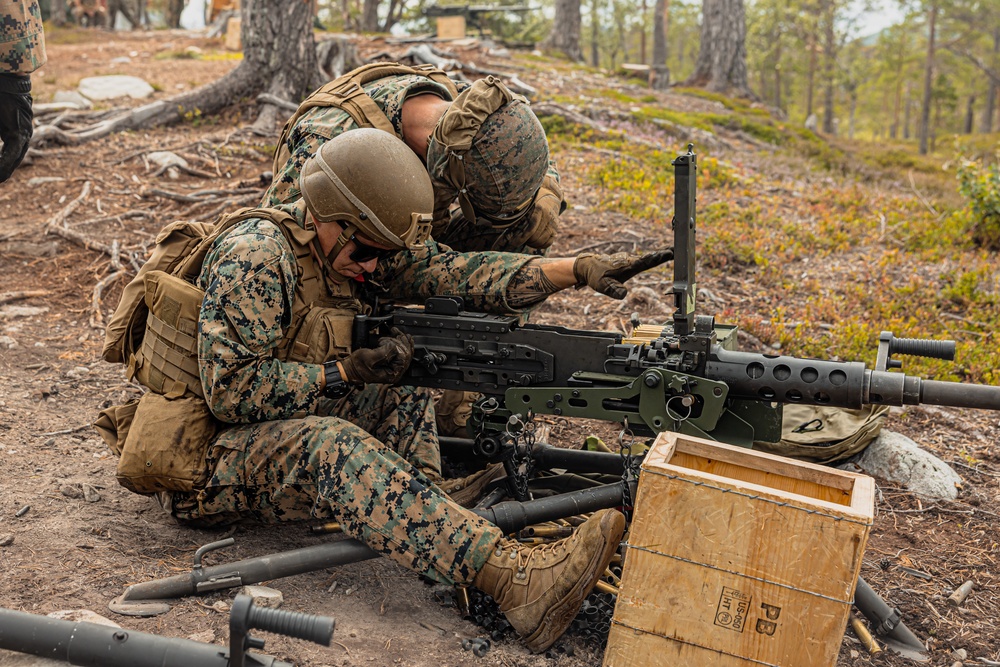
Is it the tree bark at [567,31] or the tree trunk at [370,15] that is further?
the tree trunk at [370,15]

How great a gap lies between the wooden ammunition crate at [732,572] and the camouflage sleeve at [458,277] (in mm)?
1628

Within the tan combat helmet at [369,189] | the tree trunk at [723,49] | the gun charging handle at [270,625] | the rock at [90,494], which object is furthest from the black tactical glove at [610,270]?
the tree trunk at [723,49]

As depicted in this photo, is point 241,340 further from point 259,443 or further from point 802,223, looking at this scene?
point 802,223

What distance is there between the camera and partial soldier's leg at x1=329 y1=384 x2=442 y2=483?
4.56 meters

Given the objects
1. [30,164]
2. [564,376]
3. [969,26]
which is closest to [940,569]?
[564,376]

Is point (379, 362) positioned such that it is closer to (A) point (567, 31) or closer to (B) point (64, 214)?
(B) point (64, 214)

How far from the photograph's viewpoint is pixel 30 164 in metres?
9.54

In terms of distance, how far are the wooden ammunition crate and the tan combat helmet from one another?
1517 millimetres

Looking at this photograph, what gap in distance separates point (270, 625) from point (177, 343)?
5.97 feet

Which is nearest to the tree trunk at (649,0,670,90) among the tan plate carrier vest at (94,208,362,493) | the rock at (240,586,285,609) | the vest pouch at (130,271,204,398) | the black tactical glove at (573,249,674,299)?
the black tactical glove at (573,249,674,299)

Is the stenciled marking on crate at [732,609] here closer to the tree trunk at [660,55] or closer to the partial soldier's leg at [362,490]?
the partial soldier's leg at [362,490]

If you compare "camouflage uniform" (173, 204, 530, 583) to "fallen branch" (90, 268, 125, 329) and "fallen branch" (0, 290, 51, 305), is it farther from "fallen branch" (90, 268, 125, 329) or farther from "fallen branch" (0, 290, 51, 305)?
"fallen branch" (0, 290, 51, 305)

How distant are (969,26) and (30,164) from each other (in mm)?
37249

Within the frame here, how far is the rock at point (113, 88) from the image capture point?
13.1 metres
